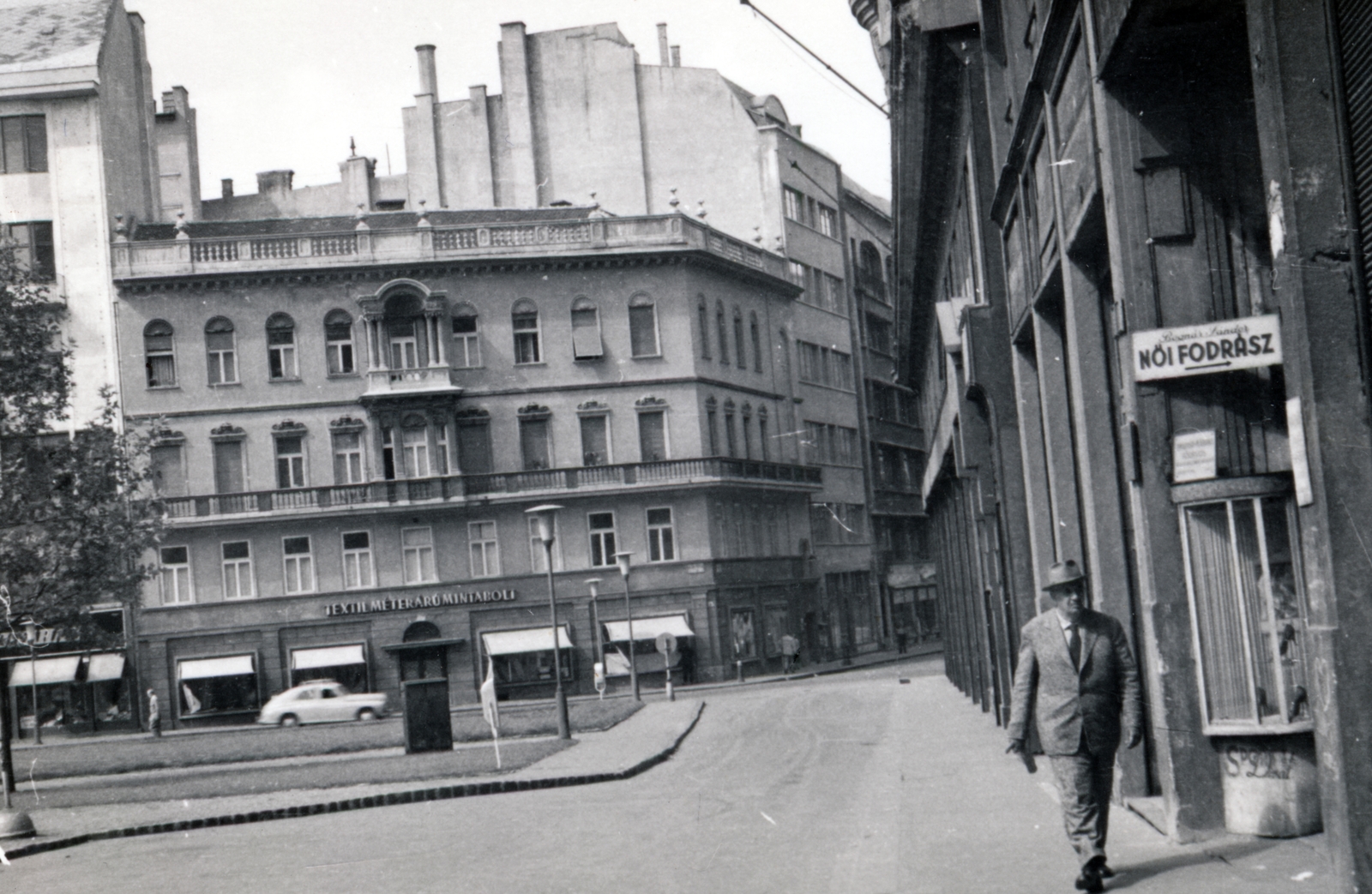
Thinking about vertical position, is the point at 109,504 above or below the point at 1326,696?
above

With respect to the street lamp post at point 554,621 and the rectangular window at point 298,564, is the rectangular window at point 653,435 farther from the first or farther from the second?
the street lamp post at point 554,621

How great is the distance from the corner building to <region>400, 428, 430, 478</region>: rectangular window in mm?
83

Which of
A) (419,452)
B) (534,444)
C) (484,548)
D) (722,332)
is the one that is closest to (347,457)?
(419,452)

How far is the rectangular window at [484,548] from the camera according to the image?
5422 centimetres

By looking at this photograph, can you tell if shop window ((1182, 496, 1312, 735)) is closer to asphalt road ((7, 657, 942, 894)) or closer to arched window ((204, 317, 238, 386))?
asphalt road ((7, 657, 942, 894))

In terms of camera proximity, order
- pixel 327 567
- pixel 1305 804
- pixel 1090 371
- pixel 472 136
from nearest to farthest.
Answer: pixel 1305 804
pixel 1090 371
pixel 327 567
pixel 472 136

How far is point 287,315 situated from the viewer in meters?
54.4

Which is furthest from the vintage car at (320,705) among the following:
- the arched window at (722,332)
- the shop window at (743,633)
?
the arched window at (722,332)

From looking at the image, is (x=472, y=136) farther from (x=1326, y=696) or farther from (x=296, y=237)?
(x=1326, y=696)

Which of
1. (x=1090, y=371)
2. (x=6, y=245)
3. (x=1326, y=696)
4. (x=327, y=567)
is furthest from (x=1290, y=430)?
(x=327, y=567)

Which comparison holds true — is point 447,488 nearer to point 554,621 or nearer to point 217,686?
point 217,686

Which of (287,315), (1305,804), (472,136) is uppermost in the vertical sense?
(472,136)

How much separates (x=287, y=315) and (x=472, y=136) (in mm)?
13443

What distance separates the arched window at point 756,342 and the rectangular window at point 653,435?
290 inches
